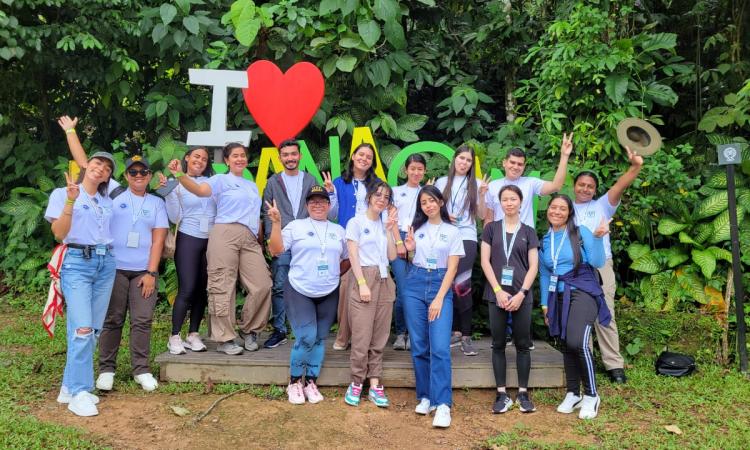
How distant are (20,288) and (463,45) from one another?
6.02 meters

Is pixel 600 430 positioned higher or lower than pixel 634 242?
lower

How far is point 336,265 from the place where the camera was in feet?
14.7

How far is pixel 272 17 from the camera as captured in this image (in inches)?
261

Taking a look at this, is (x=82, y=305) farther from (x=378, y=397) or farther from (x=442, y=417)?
(x=442, y=417)

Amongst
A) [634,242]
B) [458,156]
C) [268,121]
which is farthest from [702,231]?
[268,121]

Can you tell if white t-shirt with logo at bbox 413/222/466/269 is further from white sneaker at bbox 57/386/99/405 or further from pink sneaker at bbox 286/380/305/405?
white sneaker at bbox 57/386/99/405

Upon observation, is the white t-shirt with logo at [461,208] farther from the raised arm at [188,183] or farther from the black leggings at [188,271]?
the black leggings at [188,271]

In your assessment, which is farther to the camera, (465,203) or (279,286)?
(279,286)

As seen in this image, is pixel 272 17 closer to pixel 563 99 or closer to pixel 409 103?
pixel 409 103

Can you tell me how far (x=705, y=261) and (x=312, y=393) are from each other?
3859 millimetres

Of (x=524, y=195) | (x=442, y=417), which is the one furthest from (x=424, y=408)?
(x=524, y=195)

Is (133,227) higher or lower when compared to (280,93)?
lower

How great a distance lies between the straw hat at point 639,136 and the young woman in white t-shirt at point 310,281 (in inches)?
98.3

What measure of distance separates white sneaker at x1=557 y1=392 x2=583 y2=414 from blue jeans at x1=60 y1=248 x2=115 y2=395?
3229 mm
